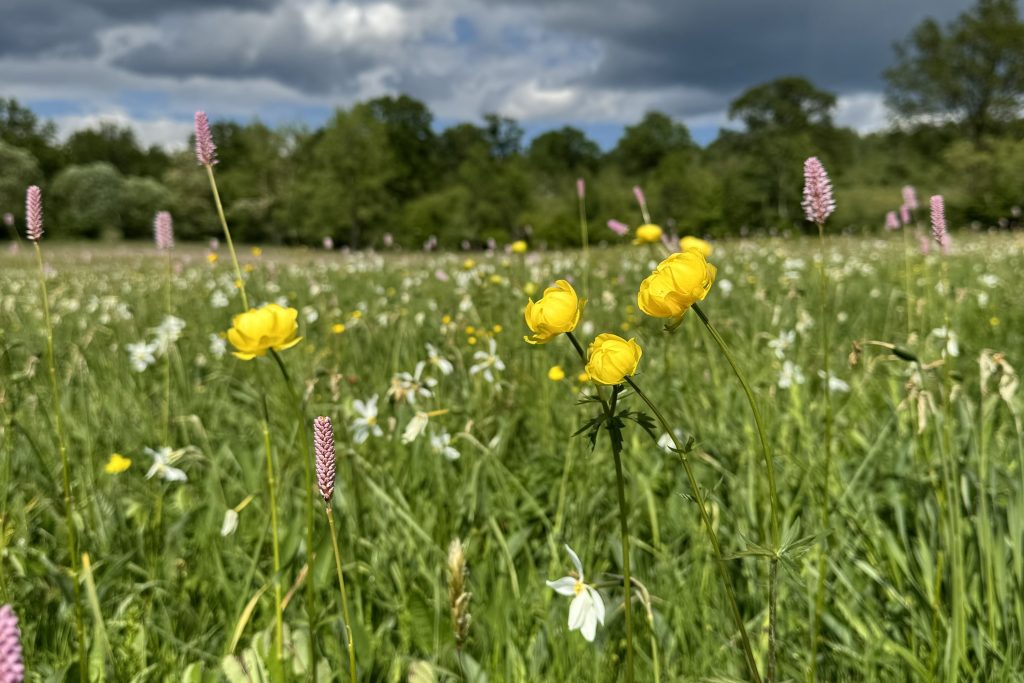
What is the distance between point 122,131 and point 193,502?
304 feet

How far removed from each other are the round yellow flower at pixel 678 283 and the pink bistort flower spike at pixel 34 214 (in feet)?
2.88

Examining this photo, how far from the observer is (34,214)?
98 centimetres

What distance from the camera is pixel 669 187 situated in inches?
1831

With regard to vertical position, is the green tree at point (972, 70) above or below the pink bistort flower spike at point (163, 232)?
above

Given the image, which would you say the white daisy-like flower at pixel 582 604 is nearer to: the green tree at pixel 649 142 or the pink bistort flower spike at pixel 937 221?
the pink bistort flower spike at pixel 937 221

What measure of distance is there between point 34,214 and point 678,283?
93 centimetres

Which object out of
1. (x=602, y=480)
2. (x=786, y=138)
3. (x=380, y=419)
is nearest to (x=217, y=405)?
(x=380, y=419)

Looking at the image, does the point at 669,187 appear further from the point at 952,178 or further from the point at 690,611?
the point at 690,611

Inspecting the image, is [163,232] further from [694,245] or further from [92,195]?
[92,195]

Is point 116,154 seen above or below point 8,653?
above

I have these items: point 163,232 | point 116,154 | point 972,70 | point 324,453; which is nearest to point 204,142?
point 324,453

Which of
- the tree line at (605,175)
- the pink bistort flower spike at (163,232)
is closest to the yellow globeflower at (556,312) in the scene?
the pink bistort flower spike at (163,232)

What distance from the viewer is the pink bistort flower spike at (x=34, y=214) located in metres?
0.97

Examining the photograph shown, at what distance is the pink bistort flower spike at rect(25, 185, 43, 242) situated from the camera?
0.97 m
